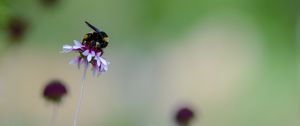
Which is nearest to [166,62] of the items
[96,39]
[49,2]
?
[49,2]

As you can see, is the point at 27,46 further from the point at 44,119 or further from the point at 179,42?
the point at 179,42

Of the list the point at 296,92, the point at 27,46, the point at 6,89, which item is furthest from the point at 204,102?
the point at 6,89

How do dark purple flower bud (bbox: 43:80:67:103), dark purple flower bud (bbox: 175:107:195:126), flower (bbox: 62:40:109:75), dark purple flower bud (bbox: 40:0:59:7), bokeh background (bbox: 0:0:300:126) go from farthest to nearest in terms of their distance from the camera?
bokeh background (bbox: 0:0:300:126) → dark purple flower bud (bbox: 40:0:59:7) → dark purple flower bud (bbox: 175:107:195:126) → dark purple flower bud (bbox: 43:80:67:103) → flower (bbox: 62:40:109:75)

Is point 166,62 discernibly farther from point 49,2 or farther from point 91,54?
point 91,54

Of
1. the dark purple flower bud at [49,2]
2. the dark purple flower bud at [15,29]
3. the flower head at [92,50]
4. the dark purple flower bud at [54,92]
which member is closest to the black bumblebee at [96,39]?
the flower head at [92,50]

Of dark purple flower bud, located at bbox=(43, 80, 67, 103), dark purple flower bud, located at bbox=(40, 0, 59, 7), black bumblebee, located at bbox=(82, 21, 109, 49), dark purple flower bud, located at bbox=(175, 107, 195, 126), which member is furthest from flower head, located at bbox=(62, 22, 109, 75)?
dark purple flower bud, located at bbox=(40, 0, 59, 7)

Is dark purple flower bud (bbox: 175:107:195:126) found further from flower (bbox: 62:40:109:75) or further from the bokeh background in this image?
the bokeh background

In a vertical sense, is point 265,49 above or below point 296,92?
above

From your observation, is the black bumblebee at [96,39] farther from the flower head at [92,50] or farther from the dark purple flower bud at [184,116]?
the dark purple flower bud at [184,116]
